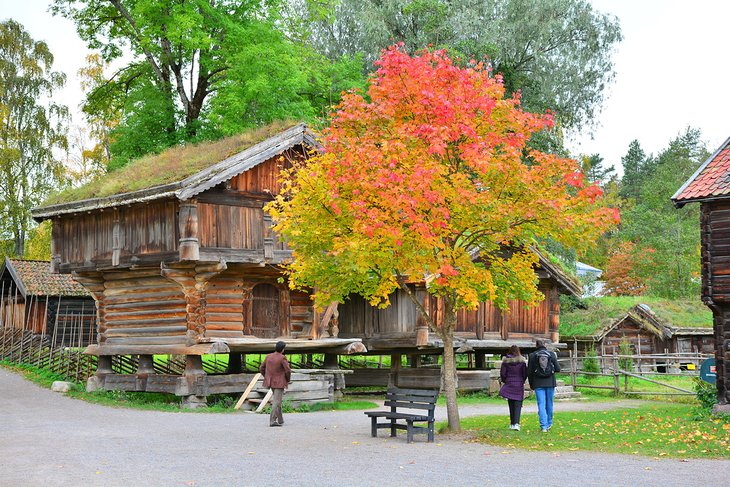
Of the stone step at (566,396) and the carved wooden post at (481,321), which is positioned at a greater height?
the carved wooden post at (481,321)

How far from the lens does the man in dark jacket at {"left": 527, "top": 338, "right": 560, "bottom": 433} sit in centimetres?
1941

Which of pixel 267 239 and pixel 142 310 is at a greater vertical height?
pixel 267 239

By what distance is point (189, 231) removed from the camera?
26406 mm

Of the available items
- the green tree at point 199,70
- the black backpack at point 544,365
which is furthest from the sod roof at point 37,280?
the black backpack at point 544,365

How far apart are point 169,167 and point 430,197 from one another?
42.0 feet

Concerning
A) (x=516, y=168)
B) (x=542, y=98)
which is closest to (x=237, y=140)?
(x=516, y=168)

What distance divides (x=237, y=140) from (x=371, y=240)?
12346 millimetres

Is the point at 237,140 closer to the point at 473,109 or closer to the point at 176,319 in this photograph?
the point at 176,319

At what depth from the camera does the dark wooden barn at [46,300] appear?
151 feet

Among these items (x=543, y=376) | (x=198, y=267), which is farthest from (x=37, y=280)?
(x=543, y=376)

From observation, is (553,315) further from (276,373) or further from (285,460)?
(285,460)

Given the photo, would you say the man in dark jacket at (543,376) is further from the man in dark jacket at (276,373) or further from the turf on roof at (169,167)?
the turf on roof at (169,167)

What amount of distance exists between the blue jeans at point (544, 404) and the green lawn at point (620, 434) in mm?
223

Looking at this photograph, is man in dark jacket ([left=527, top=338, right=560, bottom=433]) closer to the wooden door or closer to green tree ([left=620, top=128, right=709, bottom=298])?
the wooden door
